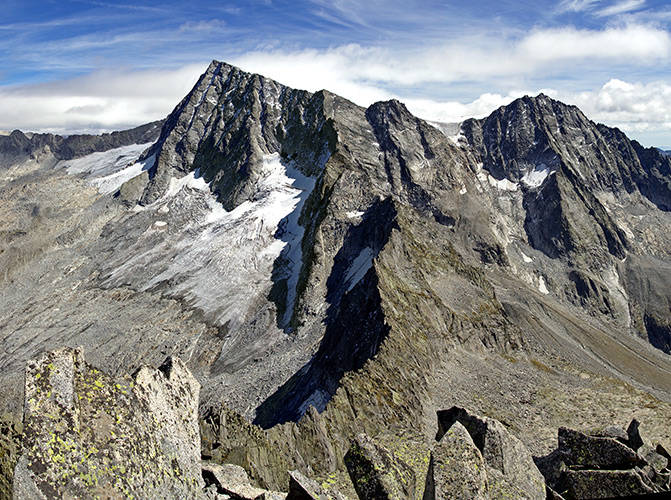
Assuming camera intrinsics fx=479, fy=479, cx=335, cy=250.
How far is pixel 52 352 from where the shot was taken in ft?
25.8

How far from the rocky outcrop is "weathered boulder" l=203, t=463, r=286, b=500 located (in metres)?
7.75

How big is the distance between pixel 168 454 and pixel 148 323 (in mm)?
105369

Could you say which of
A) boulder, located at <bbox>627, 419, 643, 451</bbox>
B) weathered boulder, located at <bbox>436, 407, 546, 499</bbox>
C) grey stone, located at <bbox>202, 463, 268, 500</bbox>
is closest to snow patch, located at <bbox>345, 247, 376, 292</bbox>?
boulder, located at <bbox>627, 419, 643, 451</bbox>

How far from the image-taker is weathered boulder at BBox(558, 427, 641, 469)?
14906 mm

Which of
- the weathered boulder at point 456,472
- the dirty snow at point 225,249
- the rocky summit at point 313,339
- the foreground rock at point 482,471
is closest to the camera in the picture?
the weathered boulder at point 456,472

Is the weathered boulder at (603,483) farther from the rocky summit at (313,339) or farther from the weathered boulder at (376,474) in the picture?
the weathered boulder at (376,474)

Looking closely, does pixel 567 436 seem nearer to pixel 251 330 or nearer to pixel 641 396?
pixel 641 396

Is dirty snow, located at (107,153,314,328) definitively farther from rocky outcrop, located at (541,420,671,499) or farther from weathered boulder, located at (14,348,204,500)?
weathered boulder, located at (14,348,204,500)

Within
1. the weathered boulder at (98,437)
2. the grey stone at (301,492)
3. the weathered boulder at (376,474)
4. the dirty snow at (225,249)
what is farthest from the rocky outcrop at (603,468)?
the dirty snow at (225,249)

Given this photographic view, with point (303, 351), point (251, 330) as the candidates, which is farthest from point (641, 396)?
point (251, 330)

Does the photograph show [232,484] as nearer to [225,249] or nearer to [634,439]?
[634,439]

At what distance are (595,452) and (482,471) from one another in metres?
8.65

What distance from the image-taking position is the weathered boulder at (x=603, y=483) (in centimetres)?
1218

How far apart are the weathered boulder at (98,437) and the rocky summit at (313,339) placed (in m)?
0.03
